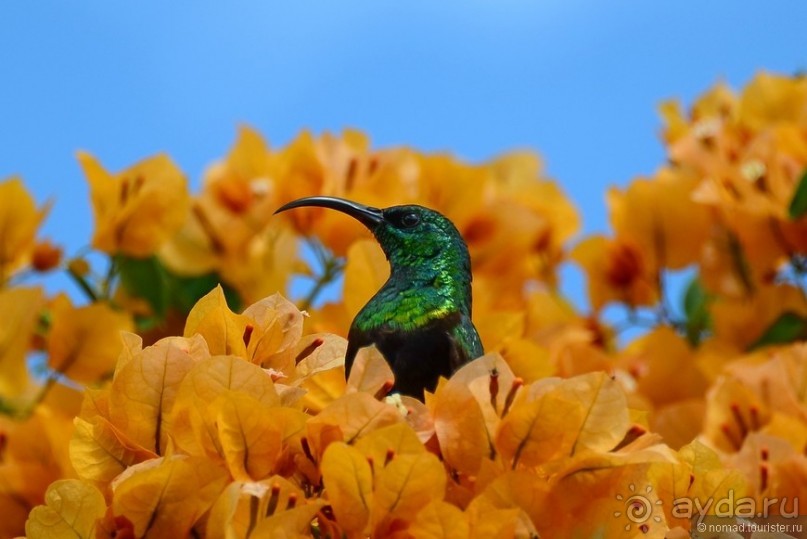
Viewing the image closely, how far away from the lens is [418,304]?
0.67m

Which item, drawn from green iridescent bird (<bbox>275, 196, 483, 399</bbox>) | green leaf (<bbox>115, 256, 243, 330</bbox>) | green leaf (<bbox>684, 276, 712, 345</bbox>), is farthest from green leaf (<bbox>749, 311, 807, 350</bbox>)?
green iridescent bird (<bbox>275, 196, 483, 399</bbox>)

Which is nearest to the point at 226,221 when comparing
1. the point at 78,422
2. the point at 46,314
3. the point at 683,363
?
the point at 46,314

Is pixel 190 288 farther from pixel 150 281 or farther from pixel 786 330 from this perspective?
pixel 786 330

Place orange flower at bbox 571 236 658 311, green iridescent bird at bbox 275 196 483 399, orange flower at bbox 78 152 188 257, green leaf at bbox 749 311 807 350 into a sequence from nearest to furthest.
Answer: green iridescent bird at bbox 275 196 483 399 < orange flower at bbox 78 152 188 257 < green leaf at bbox 749 311 807 350 < orange flower at bbox 571 236 658 311

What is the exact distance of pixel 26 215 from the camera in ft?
4.41

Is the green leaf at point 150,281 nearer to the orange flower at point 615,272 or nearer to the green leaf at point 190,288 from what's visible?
the green leaf at point 190,288

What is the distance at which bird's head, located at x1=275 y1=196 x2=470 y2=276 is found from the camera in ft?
2.36

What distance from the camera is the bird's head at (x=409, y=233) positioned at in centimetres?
72

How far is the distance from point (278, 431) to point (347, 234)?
76cm

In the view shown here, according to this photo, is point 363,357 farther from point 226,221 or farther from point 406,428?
point 226,221

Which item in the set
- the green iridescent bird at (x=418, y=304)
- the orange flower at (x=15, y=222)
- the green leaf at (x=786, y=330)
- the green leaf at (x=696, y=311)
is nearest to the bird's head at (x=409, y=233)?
the green iridescent bird at (x=418, y=304)

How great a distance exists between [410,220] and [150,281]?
77 cm

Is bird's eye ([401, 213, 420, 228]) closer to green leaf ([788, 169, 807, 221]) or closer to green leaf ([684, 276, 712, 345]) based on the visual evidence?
green leaf ([788, 169, 807, 221])

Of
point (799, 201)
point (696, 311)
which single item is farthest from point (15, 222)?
point (696, 311)
